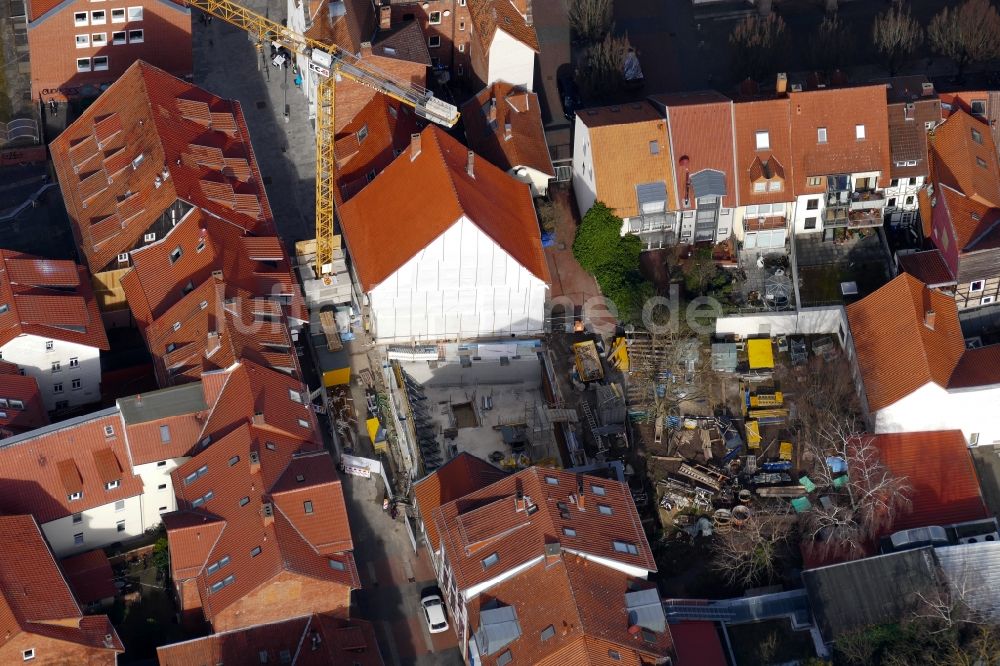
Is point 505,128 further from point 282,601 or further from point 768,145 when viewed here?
point 282,601

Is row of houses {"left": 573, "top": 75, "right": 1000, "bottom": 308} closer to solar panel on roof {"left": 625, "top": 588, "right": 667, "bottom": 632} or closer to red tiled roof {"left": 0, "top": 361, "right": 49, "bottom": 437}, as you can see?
solar panel on roof {"left": 625, "top": 588, "right": 667, "bottom": 632}

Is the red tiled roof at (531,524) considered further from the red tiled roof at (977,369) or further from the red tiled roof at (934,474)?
the red tiled roof at (977,369)

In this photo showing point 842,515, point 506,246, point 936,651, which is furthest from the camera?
point 506,246

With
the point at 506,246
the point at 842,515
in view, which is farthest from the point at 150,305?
the point at 842,515

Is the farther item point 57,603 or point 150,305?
point 150,305

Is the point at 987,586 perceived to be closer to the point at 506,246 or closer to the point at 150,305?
the point at 506,246

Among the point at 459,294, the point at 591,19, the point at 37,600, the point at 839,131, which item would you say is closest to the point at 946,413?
the point at 839,131

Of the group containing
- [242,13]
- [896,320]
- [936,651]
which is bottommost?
[936,651]
